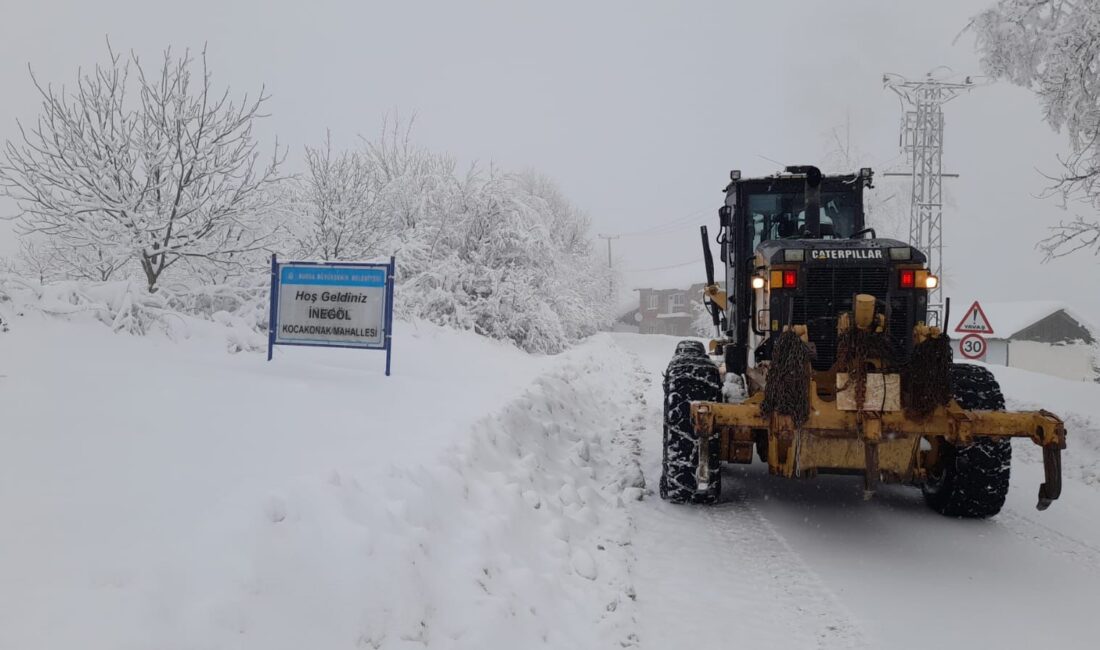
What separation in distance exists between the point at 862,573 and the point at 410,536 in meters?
3.20

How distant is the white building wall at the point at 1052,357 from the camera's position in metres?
43.9

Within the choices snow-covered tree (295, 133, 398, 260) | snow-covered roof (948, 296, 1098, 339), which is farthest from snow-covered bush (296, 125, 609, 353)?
snow-covered roof (948, 296, 1098, 339)

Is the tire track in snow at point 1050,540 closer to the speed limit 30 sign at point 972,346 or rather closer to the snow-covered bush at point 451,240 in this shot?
the speed limit 30 sign at point 972,346

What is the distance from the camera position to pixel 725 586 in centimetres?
472

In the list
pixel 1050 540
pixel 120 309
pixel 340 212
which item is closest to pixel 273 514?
pixel 120 309

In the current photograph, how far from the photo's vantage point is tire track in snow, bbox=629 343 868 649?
4016 mm

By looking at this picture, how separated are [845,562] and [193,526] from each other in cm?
436

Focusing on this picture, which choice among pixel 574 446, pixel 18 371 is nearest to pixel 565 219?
pixel 574 446

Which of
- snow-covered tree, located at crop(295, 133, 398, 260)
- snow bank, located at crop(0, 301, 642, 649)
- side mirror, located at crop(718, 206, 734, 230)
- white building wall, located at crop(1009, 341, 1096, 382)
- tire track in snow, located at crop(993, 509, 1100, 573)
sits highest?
snow-covered tree, located at crop(295, 133, 398, 260)

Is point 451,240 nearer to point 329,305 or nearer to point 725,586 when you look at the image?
point 329,305

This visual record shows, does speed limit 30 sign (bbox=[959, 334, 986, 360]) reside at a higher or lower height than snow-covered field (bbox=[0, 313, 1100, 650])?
higher

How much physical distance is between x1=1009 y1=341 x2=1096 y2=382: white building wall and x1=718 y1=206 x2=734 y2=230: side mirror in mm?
45720

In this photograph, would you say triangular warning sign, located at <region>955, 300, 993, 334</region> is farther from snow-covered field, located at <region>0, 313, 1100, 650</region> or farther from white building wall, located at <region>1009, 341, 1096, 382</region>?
white building wall, located at <region>1009, 341, 1096, 382</region>

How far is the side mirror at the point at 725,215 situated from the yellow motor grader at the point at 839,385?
147mm
